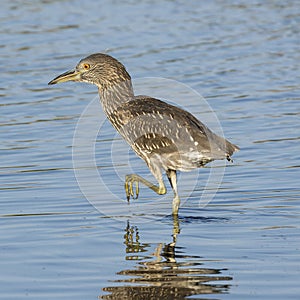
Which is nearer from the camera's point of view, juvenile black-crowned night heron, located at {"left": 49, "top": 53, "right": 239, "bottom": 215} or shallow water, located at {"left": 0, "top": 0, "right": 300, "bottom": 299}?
shallow water, located at {"left": 0, "top": 0, "right": 300, "bottom": 299}

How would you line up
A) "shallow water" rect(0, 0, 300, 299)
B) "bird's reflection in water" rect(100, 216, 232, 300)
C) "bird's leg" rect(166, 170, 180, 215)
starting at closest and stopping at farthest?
"bird's reflection in water" rect(100, 216, 232, 300) < "shallow water" rect(0, 0, 300, 299) < "bird's leg" rect(166, 170, 180, 215)

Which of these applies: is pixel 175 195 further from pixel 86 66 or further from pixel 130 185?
pixel 86 66

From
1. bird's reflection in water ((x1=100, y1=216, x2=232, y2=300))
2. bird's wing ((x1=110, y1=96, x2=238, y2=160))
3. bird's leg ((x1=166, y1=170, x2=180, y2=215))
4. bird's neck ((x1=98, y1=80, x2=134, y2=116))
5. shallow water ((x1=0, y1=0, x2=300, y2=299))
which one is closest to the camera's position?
bird's reflection in water ((x1=100, y1=216, x2=232, y2=300))

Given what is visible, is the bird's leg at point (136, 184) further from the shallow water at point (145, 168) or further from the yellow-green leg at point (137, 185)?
the shallow water at point (145, 168)

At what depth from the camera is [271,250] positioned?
8.32 metres

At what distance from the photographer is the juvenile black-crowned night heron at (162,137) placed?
31.4 ft

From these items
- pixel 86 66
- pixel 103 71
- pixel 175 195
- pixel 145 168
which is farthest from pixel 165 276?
pixel 145 168

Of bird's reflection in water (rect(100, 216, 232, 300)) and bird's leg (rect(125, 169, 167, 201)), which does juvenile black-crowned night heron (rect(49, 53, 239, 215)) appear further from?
bird's reflection in water (rect(100, 216, 232, 300))

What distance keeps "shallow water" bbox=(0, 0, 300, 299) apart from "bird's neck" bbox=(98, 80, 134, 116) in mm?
971

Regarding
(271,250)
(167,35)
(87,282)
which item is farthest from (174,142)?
(167,35)

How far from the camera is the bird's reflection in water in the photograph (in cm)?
741

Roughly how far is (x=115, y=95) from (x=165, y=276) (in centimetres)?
307

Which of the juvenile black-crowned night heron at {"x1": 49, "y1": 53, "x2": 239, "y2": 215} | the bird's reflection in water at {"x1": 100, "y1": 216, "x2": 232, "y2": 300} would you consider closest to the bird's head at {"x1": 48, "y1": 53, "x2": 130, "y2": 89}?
the juvenile black-crowned night heron at {"x1": 49, "y1": 53, "x2": 239, "y2": 215}

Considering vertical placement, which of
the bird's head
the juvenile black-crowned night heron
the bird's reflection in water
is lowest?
the bird's reflection in water
